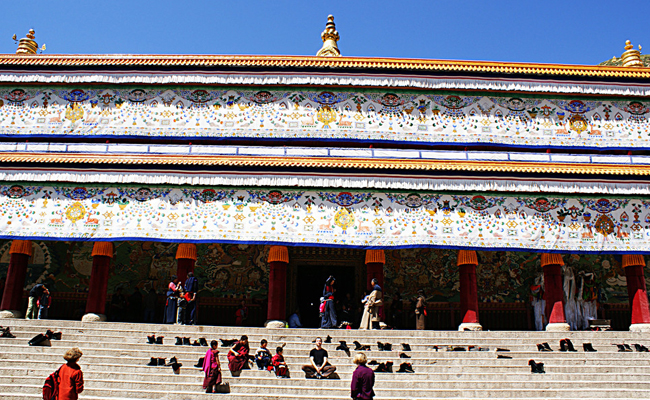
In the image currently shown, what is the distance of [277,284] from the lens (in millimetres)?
14297

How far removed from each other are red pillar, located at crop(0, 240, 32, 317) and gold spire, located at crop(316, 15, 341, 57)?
10.6m

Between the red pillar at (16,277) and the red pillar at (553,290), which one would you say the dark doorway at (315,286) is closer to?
the red pillar at (553,290)

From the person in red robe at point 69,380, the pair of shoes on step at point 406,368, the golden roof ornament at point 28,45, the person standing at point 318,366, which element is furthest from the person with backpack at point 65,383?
the golden roof ornament at point 28,45

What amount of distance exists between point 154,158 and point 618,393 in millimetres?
11529

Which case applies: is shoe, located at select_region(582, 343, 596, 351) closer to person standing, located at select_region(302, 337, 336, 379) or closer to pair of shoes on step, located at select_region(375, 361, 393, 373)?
pair of shoes on step, located at select_region(375, 361, 393, 373)

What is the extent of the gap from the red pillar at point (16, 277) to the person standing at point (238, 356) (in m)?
7.07

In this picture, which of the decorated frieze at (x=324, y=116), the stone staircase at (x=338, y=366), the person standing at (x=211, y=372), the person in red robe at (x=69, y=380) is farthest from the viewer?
the decorated frieze at (x=324, y=116)

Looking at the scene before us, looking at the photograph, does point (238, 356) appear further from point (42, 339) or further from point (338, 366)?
point (42, 339)

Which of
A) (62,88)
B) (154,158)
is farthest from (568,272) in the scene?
(62,88)

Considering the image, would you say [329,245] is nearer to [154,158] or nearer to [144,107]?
[154,158]

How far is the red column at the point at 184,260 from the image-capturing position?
14594 millimetres

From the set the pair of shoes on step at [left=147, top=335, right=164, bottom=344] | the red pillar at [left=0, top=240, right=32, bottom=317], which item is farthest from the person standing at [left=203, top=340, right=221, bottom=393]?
the red pillar at [left=0, top=240, right=32, bottom=317]

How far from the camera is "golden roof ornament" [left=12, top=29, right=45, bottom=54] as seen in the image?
18.0 m

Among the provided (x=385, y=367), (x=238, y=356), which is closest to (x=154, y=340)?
(x=238, y=356)
